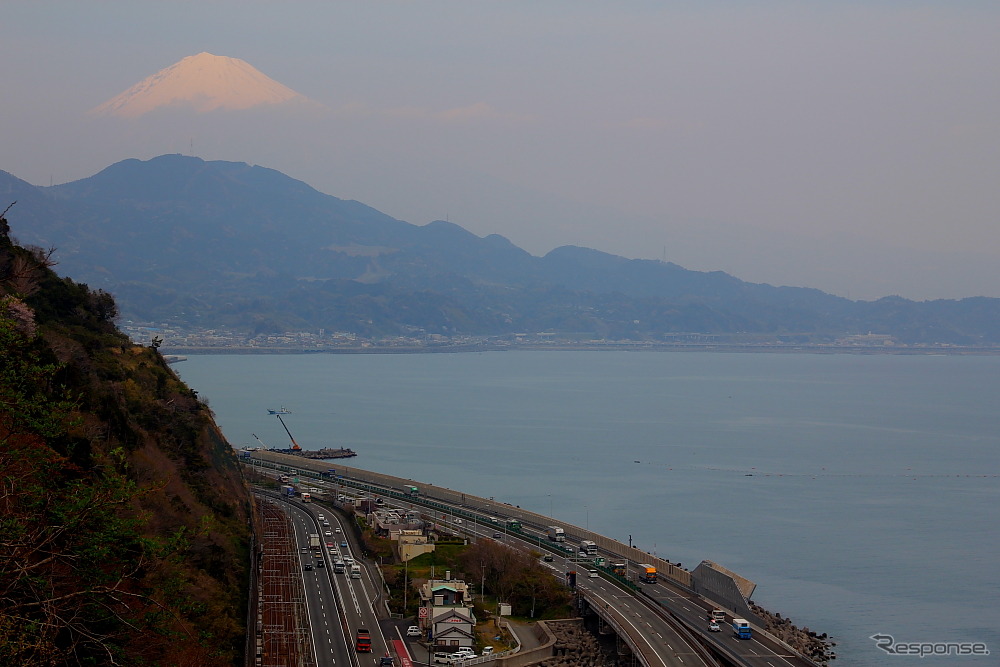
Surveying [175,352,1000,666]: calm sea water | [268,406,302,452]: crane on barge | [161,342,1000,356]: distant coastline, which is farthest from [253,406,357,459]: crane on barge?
[161,342,1000,356]: distant coastline

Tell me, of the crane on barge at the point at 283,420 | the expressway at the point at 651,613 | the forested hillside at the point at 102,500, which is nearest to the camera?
the forested hillside at the point at 102,500

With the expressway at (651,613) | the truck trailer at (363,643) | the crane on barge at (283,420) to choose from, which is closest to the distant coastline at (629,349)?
the crane on barge at (283,420)

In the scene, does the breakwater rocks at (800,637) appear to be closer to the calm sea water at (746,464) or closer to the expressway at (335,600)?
the calm sea water at (746,464)

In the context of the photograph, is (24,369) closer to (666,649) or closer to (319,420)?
(666,649)

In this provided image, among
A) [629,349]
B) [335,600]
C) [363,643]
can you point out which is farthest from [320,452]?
[629,349]

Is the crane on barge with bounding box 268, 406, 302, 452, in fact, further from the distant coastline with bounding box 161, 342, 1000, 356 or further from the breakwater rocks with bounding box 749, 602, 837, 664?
the distant coastline with bounding box 161, 342, 1000, 356
